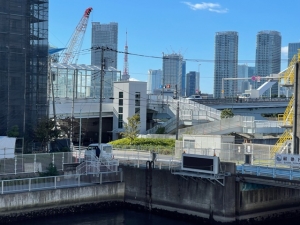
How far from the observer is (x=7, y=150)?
4353 cm

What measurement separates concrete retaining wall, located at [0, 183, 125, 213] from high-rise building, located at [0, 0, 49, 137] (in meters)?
16.7

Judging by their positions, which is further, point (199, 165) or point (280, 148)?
point (280, 148)

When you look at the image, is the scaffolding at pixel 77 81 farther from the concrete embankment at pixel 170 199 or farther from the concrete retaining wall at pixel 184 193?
the concrete embankment at pixel 170 199

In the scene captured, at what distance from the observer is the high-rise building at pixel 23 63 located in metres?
49.2

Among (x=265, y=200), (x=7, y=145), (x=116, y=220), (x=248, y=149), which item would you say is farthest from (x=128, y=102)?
(x=265, y=200)

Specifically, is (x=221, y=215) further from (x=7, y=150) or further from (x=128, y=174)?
(x=7, y=150)

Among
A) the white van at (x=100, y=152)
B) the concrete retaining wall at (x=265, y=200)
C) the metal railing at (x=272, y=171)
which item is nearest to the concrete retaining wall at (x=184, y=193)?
the metal railing at (x=272, y=171)

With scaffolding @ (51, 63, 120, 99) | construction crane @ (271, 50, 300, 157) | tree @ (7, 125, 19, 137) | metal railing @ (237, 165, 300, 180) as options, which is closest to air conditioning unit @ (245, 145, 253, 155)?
construction crane @ (271, 50, 300, 157)

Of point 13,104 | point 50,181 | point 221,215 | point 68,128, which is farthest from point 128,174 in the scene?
point 68,128

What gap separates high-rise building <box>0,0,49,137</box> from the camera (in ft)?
161

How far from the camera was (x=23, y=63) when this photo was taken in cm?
5038

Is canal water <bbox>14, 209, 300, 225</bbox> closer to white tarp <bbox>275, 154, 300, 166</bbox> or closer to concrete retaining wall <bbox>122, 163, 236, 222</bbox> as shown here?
concrete retaining wall <bbox>122, 163, 236, 222</bbox>

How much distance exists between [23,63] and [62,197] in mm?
20399

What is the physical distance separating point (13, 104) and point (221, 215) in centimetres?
2696
